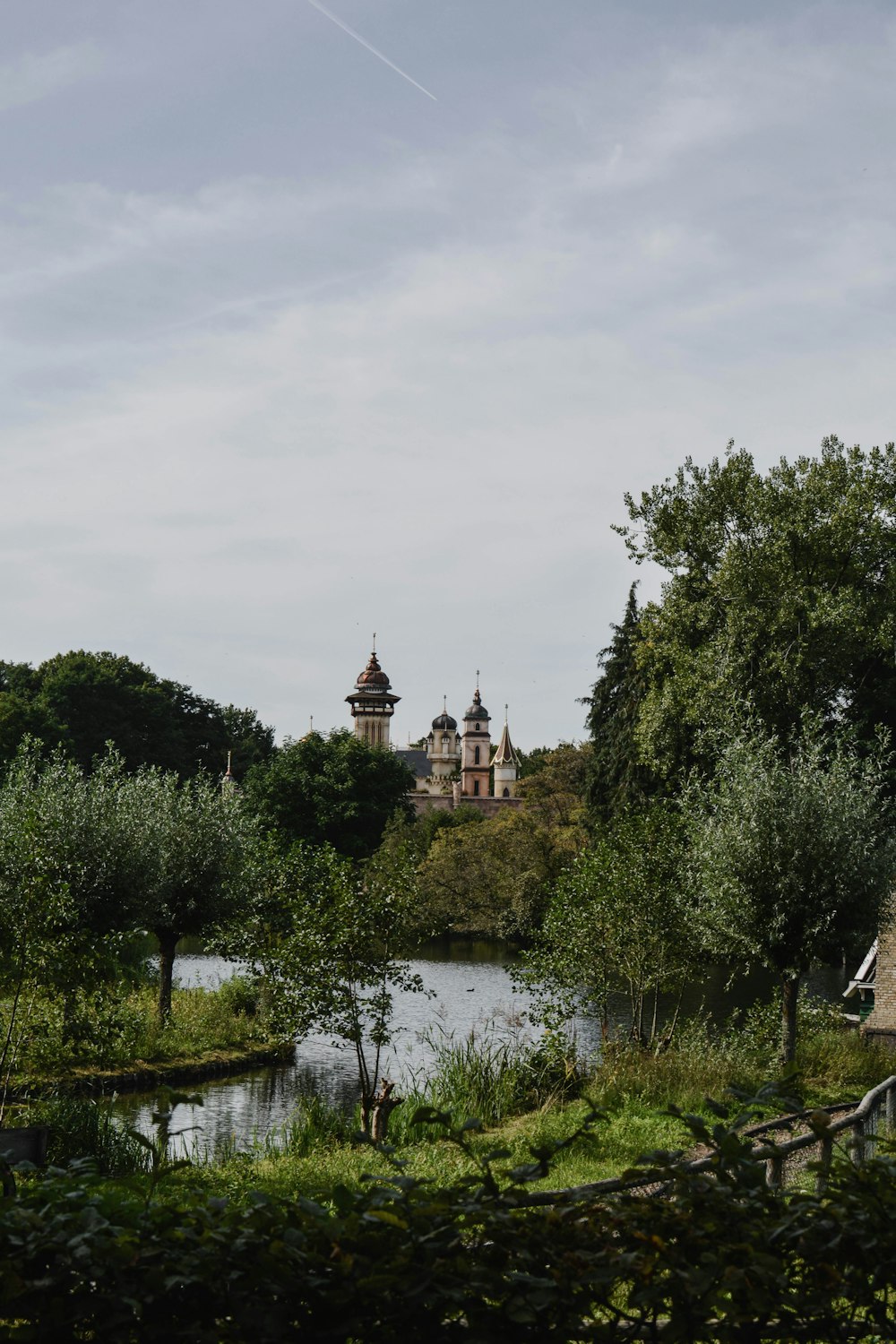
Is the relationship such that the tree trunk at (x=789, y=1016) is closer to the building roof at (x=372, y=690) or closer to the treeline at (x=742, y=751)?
the treeline at (x=742, y=751)

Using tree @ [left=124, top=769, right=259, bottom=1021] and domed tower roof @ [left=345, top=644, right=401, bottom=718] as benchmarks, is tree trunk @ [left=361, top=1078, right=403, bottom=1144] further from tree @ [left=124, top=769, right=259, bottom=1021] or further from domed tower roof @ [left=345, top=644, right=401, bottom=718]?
domed tower roof @ [left=345, top=644, right=401, bottom=718]

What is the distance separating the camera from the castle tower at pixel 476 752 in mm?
118812

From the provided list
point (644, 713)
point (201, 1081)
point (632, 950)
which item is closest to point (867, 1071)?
point (632, 950)

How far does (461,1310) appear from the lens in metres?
3.27

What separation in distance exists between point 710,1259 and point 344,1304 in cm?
95

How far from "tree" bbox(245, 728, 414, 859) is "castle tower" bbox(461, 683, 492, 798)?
5180 cm

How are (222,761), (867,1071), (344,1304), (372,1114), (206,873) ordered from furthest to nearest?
1. (222,761)
2. (206,873)
3. (867,1071)
4. (372,1114)
5. (344,1304)

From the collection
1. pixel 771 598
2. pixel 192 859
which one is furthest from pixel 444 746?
pixel 192 859

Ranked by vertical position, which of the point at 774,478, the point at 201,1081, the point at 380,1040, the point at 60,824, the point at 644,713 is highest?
the point at 774,478

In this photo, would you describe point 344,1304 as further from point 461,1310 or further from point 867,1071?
point 867,1071

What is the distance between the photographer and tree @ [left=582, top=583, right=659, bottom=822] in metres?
40.6

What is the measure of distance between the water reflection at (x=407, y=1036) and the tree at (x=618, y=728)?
6.34 m

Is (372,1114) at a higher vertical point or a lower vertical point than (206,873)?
lower

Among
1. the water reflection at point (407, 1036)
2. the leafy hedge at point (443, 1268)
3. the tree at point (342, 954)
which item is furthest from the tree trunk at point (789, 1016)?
the leafy hedge at point (443, 1268)
